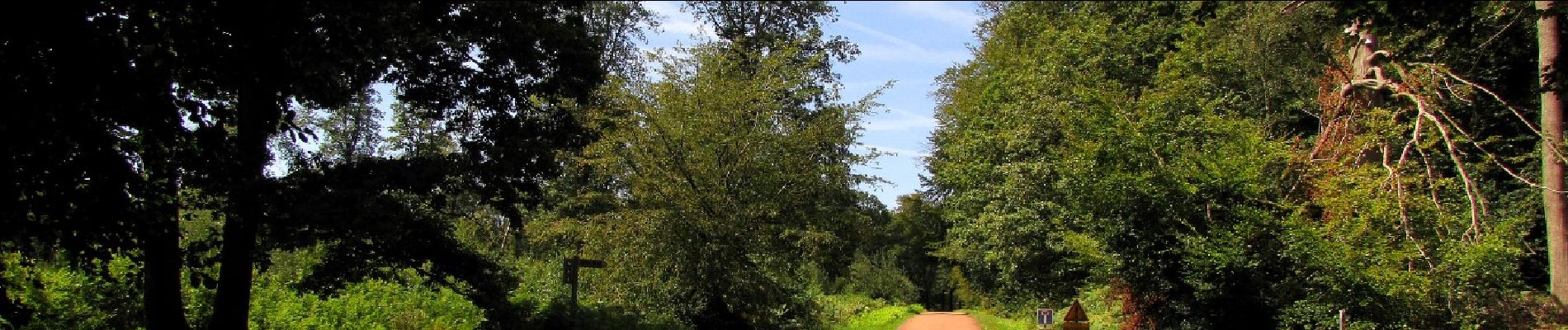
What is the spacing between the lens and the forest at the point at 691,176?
7859 mm

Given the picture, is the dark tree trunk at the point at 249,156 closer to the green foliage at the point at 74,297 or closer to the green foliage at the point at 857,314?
the green foliage at the point at 74,297

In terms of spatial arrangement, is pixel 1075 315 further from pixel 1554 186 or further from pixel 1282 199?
pixel 1554 186

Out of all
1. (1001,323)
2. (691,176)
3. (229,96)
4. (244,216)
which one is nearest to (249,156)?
(244,216)

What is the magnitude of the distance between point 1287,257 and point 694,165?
9868 mm

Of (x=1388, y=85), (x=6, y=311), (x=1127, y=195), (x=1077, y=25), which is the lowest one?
(x=6, y=311)

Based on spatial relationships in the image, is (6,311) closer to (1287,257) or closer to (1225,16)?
(1287,257)

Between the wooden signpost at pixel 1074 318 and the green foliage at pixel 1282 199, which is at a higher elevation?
the green foliage at pixel 1282 199

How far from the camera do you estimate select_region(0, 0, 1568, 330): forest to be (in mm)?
7859

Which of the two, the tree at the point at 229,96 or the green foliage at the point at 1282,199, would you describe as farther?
the green foliage at the point at 1282,199

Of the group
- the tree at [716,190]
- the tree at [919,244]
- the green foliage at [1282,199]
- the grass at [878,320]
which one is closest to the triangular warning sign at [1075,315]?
the green foliage at [1282,199]

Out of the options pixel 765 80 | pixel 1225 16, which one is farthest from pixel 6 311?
pixel 1225 16

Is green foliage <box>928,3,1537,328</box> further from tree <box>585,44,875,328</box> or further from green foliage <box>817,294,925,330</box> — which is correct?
green foliage <box>817,294,925,330</box>

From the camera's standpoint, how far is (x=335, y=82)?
10117 mm

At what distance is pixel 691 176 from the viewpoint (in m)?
18.4
